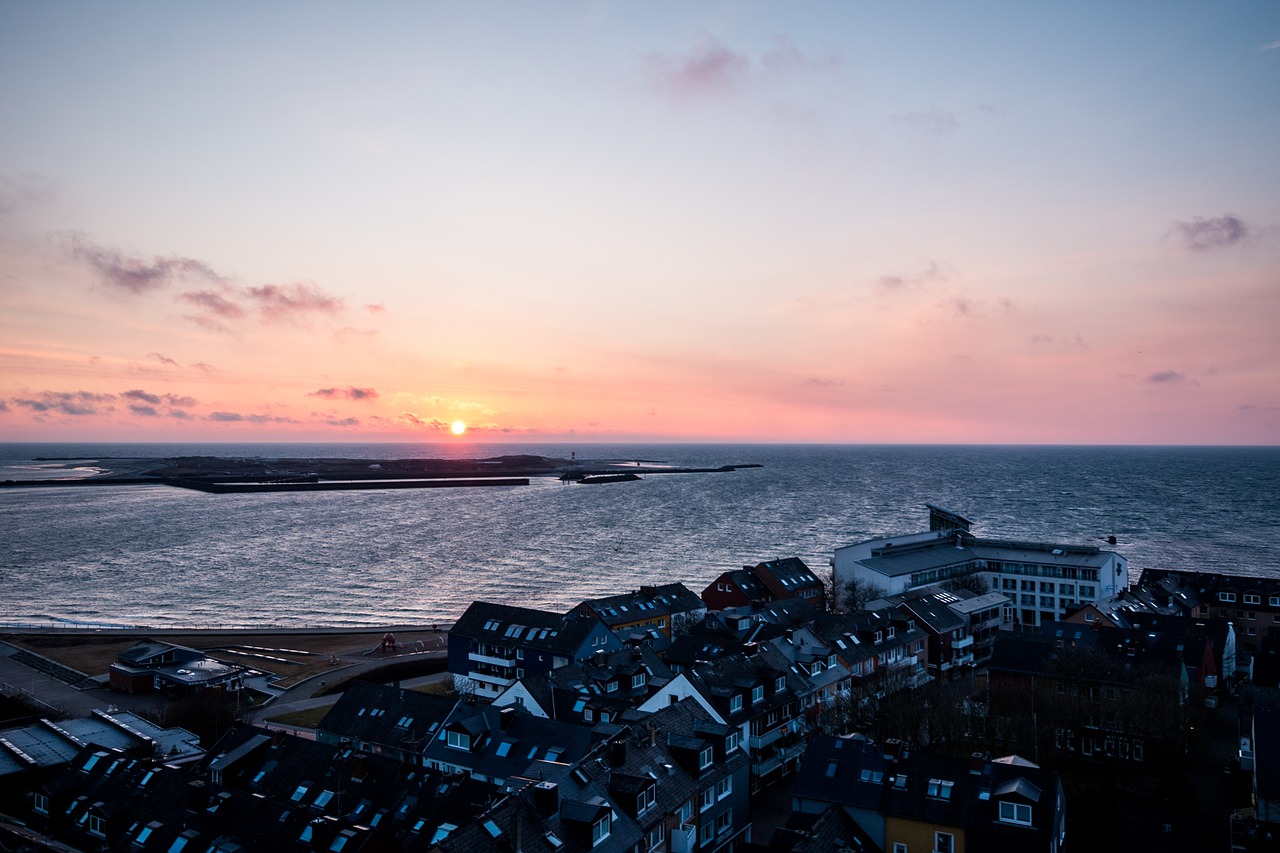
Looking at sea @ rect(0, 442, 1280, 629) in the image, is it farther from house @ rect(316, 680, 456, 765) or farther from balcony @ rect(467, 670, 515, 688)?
house @ rect(316, 680, 456, 765)

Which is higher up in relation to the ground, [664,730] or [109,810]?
[664,730]

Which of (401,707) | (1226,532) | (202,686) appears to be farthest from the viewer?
(1226,532)

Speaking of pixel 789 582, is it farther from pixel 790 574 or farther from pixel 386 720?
pixel 386 720

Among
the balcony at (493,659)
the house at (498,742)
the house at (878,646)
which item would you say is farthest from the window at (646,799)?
the balcony at (493,659)

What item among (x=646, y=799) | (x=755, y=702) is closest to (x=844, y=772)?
(x=646, y=799)

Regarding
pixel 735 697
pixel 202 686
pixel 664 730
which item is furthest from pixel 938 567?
pixel 202 686

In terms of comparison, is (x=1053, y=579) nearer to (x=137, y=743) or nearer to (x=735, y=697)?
(x=735, y=697)
